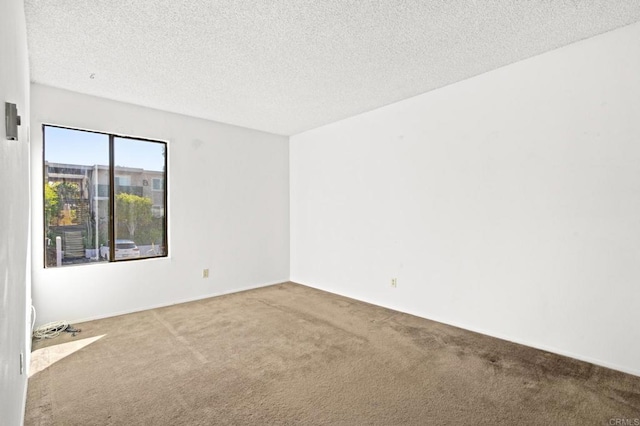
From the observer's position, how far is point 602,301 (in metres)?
2.64

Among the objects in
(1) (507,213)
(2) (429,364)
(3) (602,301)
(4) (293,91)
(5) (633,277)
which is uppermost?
(4) (293,91)

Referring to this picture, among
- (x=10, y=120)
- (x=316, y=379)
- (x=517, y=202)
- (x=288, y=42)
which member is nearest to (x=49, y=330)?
(x=316, y=379)

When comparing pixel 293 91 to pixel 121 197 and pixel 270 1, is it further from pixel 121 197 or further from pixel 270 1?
pixel 121 197

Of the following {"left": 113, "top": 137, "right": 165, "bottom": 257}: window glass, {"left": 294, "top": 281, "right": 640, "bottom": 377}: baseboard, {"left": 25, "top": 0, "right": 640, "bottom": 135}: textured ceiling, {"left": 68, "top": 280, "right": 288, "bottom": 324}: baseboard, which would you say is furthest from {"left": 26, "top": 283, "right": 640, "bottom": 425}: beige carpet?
{"left": 25, "top": 0, "right": 640, "bottom": 135}: textured ceiling

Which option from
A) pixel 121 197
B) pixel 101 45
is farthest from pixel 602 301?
pixel 121 197

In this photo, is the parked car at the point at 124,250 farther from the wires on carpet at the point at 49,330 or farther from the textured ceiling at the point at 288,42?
the textured ceiling at the point at 288,42

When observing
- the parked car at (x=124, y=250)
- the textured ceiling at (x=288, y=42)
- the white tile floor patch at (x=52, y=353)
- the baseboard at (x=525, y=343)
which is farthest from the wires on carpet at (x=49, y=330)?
the baseboard at (x=525, y=343)

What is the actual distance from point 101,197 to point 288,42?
9.54 feet

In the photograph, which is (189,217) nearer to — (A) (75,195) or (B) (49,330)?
(A) (75,195)

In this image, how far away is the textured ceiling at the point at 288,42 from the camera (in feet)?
7.50

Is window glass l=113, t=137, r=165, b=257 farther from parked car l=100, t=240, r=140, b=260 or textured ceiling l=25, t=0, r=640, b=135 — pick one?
textured ceiling l=25, t=0, r=640, b=135

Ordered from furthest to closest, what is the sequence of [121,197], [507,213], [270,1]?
[121,197], [507,213], [270,1]

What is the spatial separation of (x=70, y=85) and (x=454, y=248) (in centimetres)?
444

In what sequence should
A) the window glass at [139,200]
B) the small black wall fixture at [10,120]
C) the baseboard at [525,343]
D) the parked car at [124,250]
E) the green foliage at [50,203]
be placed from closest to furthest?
the small black wall fixture at [10,120], the baseboard at [525,343], the green foliage at [50,203], the parked car at [124,250], the window glass at [139,200]
